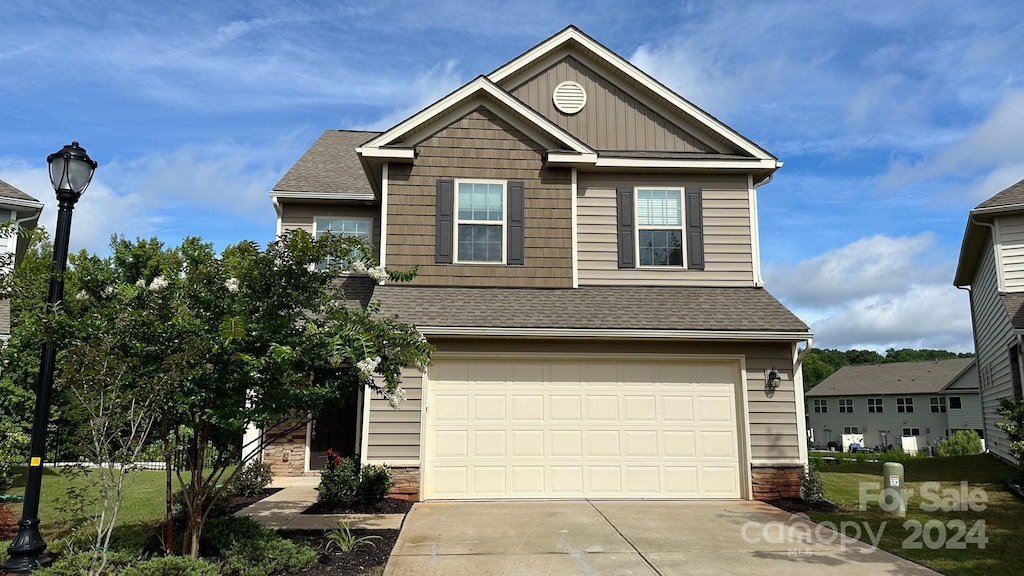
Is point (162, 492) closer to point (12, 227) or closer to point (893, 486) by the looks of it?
point (12, 227)

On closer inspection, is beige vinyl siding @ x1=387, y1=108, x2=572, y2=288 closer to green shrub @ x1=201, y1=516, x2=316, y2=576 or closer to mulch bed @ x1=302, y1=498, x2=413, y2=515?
mulch bed @ x1=302, y1=498, x2=413, y2=515

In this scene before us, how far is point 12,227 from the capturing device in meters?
6.62

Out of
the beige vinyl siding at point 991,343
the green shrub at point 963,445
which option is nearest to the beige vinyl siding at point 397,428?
the beige vinyl siding at point 991,343

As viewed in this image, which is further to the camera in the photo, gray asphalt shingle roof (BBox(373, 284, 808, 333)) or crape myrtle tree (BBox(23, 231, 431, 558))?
gray asphalt shingle roof (BBox(373, 284, 808, 333))

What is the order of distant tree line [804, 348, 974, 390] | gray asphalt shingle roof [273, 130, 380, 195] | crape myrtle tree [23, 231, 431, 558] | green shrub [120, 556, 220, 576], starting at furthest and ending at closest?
1. distant tree line [804, 348, 974, 390]
2. gray asphalt shingle roof [273, 130, 380, 195]
3. crape myrtle tree [23, 231, 431, 558]
4. green shrub [120, 556, 220, 576]

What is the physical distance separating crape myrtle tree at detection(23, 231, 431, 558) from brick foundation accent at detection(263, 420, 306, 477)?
6.23 meters

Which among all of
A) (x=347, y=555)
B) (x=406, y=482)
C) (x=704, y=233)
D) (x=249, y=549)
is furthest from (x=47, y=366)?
(x=704, y=233)

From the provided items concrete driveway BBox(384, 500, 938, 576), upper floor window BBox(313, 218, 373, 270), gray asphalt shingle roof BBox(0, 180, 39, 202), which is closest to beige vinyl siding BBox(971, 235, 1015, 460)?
concrete driveway BBox(384, 500, 938, 576)

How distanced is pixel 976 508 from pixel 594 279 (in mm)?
6507

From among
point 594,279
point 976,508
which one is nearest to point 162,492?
point 594,279

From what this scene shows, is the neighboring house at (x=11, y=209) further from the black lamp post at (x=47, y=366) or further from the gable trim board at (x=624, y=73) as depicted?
the gable trim board at (x=624, y=73)

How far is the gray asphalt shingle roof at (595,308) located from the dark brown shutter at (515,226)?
577 mm

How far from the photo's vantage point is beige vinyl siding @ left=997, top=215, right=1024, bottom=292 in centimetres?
1398

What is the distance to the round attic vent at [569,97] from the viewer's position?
1250cm
